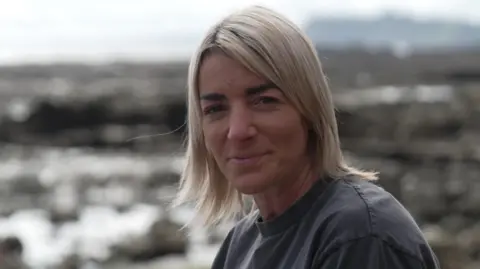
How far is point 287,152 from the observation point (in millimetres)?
1685

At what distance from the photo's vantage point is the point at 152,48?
257 feet

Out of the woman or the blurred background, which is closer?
the woman

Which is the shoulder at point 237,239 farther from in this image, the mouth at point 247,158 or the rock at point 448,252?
the rock at point 448,252

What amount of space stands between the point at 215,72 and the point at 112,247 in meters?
7.35

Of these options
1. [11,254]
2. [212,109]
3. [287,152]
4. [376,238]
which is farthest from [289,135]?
[11,254]

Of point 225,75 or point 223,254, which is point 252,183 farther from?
point 223,254

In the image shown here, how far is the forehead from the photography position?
63.7 inches

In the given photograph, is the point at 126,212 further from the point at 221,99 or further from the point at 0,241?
the point at 221,99

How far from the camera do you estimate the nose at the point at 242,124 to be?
5.40 ft

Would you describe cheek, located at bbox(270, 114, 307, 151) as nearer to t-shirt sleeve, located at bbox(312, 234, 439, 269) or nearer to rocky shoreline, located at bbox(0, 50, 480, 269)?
t-shirt sleeve, located at bbox(312, 234, 439, 269)

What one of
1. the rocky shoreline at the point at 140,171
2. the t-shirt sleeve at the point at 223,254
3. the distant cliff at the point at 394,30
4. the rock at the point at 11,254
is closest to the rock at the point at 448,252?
the rocky shoreline at the point at 140,171

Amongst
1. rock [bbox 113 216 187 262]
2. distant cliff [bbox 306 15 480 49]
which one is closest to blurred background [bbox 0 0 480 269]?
rock [bbox 113 216 187 262]

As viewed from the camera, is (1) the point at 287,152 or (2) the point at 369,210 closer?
(2) the point at 369,210

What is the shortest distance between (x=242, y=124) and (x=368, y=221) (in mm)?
299
